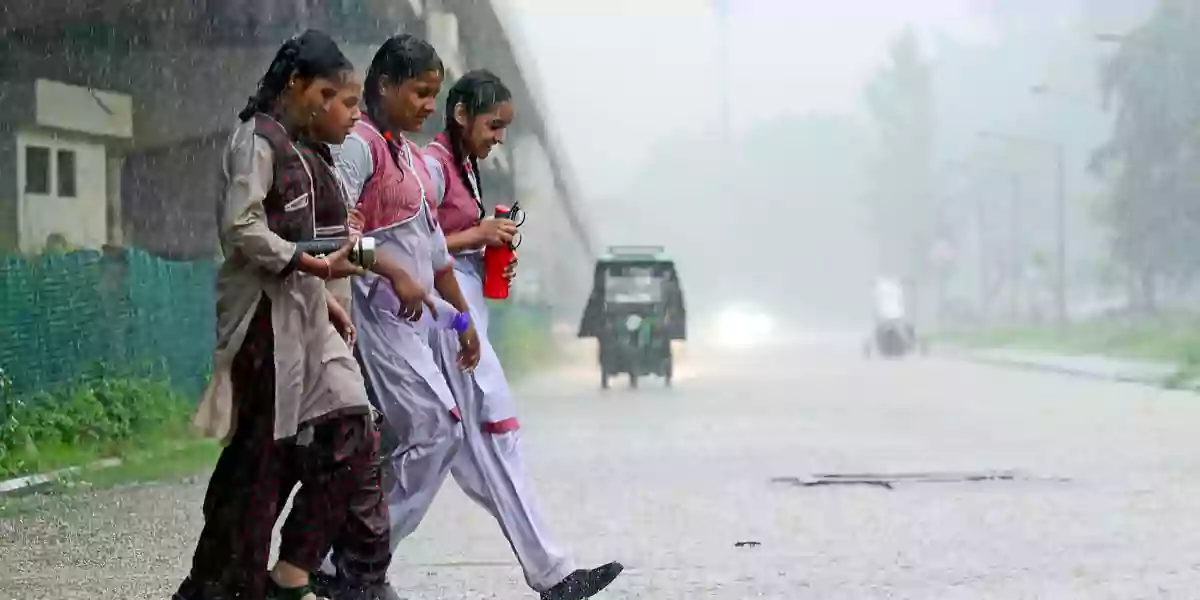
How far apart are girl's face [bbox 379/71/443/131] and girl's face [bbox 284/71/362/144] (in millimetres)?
477

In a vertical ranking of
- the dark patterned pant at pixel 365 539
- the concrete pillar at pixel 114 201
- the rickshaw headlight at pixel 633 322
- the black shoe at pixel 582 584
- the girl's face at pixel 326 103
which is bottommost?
the black shoe at pixel 582 584

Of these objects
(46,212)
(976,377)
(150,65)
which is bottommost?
(976,377)

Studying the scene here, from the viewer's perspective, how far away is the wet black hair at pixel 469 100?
556cm

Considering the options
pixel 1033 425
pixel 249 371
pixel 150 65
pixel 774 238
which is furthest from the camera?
pixel 774 238

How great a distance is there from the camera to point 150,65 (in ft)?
72.3

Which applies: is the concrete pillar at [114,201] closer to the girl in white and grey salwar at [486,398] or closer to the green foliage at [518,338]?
the green foliage at [518,338]

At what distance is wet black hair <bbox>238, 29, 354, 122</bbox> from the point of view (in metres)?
4.71

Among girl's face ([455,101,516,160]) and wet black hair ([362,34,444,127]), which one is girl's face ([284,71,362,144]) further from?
girl's face ([455,101,516,160])

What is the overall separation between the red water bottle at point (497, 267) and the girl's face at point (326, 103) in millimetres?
907

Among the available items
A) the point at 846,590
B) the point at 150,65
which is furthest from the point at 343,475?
the point at 150,65

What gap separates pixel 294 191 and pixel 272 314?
1.01 ft

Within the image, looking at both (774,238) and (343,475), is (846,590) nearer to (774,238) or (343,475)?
(343,475)

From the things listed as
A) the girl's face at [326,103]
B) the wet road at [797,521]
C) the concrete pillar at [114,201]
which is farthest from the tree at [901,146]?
the girl's face at [326,103]

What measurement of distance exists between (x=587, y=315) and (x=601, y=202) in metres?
53.8
